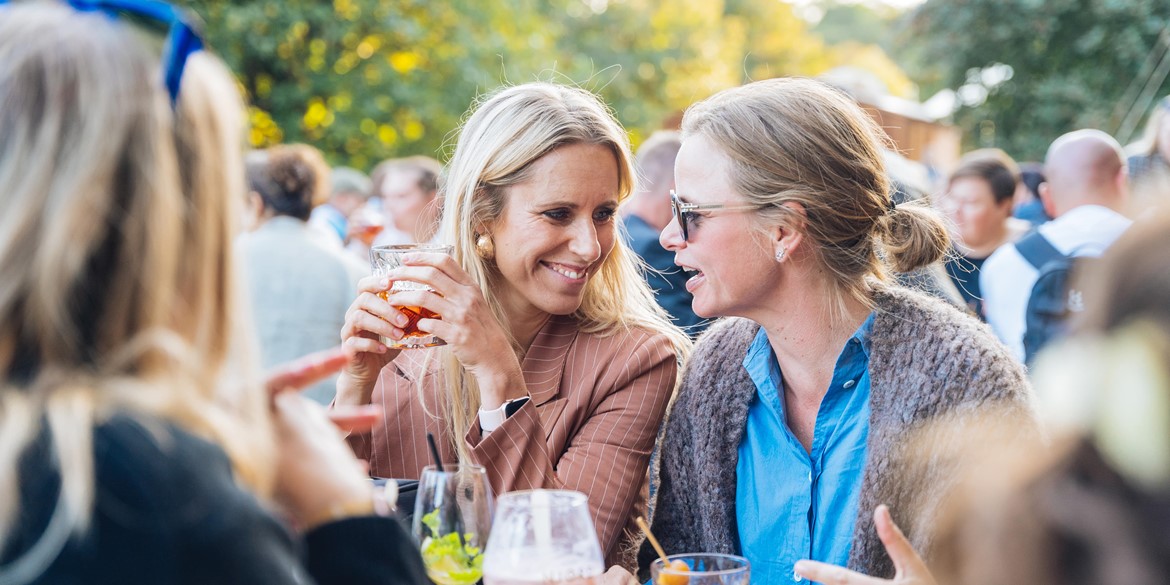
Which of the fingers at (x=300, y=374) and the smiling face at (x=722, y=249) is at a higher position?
the smiling face at (x=722, y=249)

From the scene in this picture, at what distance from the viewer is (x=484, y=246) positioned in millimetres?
2998

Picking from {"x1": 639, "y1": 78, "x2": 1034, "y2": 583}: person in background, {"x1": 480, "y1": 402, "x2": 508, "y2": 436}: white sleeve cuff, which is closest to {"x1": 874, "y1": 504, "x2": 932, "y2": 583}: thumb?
{"x1": 639, "y1": 78, "x2": 1034, "y2": 583}: person in background

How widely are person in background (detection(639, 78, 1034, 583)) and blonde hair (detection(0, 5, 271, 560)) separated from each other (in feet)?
5.22

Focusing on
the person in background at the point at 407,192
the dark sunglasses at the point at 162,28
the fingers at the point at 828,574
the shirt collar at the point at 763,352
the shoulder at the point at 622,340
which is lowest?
the person in background at the point at 407,192

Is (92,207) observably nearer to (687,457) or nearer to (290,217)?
(687,457)

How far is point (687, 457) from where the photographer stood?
274 cm

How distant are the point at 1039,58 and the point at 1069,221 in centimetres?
1106

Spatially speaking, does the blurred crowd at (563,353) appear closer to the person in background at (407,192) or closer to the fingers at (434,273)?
the fingers at (434,273)

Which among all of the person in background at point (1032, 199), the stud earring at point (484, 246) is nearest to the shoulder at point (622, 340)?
the stud earring at point (484, 246)

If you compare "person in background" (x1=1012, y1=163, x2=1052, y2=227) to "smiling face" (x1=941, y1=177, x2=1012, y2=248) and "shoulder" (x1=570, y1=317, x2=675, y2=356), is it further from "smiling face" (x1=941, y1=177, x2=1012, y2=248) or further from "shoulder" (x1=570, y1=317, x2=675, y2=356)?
"shoulder" (x1=570, y1=317, x2=675, y2=356)

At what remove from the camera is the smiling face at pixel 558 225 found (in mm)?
2885

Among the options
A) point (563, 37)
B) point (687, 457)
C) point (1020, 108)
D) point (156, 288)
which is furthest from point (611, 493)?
point (563, 37)

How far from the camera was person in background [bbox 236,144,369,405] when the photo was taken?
570cm

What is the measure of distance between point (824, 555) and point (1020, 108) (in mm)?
15308
